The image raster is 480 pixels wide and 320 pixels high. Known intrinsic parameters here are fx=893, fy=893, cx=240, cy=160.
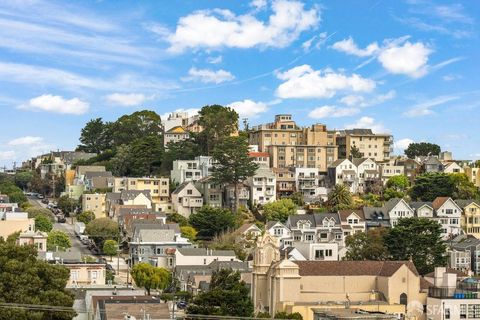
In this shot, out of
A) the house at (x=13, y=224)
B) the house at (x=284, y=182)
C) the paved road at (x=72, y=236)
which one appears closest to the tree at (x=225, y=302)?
the paved road at (x=72, y=236)

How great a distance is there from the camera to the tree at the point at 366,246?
7981 centimetres

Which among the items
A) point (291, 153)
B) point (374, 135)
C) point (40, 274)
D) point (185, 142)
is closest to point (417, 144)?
point (374, 135)

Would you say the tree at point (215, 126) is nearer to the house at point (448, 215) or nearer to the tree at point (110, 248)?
the tree at point (110, 248)

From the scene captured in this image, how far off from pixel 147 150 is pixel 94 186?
7878 mm

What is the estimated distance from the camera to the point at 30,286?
48781mm

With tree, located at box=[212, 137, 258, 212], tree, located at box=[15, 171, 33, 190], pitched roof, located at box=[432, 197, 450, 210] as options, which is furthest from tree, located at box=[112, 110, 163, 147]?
pitched roof, located at box=[432, 197, 450, 210]

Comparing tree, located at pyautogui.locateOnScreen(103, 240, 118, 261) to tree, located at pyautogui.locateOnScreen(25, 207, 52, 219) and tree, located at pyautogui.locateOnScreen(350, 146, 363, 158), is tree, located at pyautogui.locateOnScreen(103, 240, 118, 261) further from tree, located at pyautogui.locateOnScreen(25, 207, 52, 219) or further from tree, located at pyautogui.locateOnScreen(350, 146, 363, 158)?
tree, located at pyautogui.locateOnScreen(350, 146, 363, 158)

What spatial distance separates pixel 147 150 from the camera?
110250mm

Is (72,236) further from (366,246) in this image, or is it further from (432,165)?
(432,165)

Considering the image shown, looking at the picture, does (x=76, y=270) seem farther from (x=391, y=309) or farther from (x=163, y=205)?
(x=163, y=205)

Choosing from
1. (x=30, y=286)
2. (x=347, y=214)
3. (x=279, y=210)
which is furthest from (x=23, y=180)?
(x=30, y=286)

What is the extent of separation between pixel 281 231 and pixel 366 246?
11.3 meters

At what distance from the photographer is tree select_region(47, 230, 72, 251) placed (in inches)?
3174

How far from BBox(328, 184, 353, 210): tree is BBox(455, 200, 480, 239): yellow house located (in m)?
11.8
